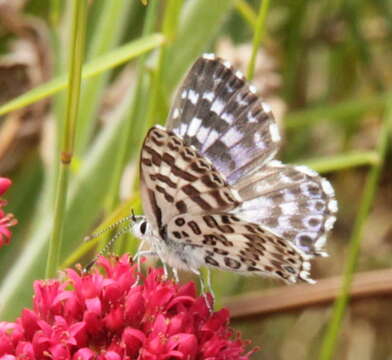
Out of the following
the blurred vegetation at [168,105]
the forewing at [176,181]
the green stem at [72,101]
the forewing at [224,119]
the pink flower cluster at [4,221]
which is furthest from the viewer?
the blurred vegetation at [168,105]

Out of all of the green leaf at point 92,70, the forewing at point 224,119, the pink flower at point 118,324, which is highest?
the green leaf at point 92,70

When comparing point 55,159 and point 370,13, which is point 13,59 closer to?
point 55,159

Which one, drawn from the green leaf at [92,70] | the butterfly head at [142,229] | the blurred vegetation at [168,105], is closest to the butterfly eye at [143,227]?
the butterfly head at [142,229]

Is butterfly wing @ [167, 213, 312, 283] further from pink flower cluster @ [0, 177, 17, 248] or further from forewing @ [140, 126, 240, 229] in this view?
pink flower cluster @ [0, 177, 17, 248]

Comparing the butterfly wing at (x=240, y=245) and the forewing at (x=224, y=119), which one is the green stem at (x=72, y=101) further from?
the forewing at (x=224, y=119)

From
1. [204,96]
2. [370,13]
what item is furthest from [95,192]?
[370,13]

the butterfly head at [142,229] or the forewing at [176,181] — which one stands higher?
the forewing at [176,181]

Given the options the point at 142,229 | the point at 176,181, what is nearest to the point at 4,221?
the point at 142,229
